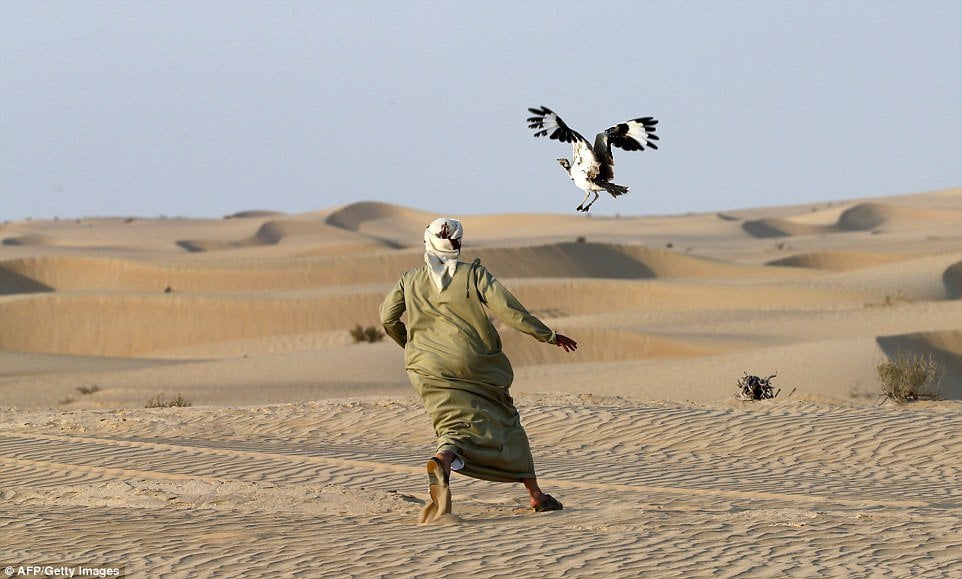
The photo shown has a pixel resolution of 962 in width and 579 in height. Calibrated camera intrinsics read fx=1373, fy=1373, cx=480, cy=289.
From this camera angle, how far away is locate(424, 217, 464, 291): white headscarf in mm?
7844

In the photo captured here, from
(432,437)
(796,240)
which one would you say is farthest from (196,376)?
(796,240)

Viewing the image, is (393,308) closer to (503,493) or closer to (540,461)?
(503,493)

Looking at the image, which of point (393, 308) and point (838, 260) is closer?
point (393, 308)

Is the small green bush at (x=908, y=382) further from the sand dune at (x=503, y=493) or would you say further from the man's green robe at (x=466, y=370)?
the man's green robe at (x=466, y=370)

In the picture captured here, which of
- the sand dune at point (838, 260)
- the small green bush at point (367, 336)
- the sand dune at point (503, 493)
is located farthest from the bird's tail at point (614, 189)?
the sand dune at point (838, 260)

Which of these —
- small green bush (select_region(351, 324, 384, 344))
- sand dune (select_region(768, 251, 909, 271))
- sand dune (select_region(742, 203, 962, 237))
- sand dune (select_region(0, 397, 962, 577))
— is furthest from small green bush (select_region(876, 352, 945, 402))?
Answer: sand dune (select_region(742, 203, 962, 237))

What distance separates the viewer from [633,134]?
7.81 m

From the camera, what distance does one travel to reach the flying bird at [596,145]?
284 inches

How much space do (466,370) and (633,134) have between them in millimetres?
1647

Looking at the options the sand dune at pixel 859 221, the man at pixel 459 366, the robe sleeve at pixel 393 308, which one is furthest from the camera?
the sand dune at pixel 859 221

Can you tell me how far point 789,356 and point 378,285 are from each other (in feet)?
73.6

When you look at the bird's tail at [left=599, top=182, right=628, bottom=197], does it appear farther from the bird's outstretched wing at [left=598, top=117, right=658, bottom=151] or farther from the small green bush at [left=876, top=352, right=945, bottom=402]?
the small green bush at [left=876, top=352, right=945, bottom=402]

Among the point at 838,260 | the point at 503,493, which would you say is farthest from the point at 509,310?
the point at 838,260

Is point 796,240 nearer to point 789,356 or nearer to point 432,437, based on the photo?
point 789,356
